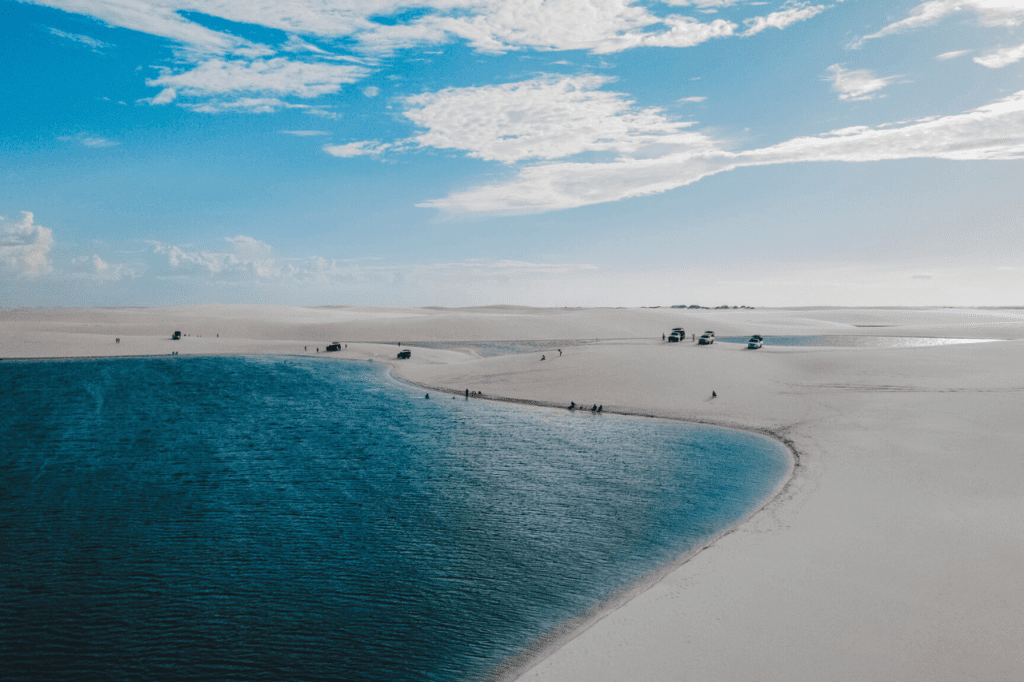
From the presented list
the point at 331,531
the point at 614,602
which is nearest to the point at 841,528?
the point at 614,602

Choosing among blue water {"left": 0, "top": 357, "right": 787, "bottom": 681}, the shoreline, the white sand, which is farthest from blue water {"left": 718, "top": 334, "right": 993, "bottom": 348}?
the shoreline

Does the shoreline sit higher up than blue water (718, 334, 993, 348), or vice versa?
blue water (718, 334, 993, 348)

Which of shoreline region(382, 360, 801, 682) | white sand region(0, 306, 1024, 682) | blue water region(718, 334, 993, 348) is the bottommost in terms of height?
shoreline region(382, 360, 801, 682)

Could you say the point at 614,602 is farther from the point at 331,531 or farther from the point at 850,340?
the point at 850,340

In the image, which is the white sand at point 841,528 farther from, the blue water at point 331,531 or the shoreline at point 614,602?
the blue water at point 331,531

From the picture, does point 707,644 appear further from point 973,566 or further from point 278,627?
point 278,627

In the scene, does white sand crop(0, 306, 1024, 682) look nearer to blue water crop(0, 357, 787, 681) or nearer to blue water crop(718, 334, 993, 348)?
blue water crop(0, 357, 787, 681)
